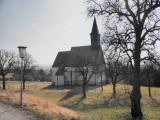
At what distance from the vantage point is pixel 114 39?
1998cm

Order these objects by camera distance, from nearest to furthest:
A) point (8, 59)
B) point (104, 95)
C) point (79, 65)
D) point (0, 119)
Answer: point (0, 119)
point (104, 95)
point (79, 65)
point (8, 59)

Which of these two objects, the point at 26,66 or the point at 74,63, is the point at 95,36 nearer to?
the point at 74,63

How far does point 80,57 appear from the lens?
55625 mm

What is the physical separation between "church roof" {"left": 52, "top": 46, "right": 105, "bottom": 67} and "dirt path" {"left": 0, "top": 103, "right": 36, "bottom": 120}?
124ft

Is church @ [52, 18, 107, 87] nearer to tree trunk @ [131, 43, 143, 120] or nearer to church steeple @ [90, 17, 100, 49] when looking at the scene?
church steeple @ [90, 17, 100, 49]

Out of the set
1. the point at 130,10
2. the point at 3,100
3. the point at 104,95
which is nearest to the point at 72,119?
the point at 3,100

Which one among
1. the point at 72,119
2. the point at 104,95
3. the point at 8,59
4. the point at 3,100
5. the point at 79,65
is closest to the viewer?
the point at 72,119

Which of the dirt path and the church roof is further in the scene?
the church roof

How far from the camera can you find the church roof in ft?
186

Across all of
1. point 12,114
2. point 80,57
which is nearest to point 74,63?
point 80,57

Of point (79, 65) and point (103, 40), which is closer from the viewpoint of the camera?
point (103, 40)

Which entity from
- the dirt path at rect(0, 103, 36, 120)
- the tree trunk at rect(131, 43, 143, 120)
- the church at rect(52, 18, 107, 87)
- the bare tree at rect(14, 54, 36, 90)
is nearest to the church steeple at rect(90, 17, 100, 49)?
the church at rect(52, 18, 107, 87)

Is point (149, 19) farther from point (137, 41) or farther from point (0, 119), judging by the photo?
point (0, 119)

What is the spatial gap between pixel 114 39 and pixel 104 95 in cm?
2975
